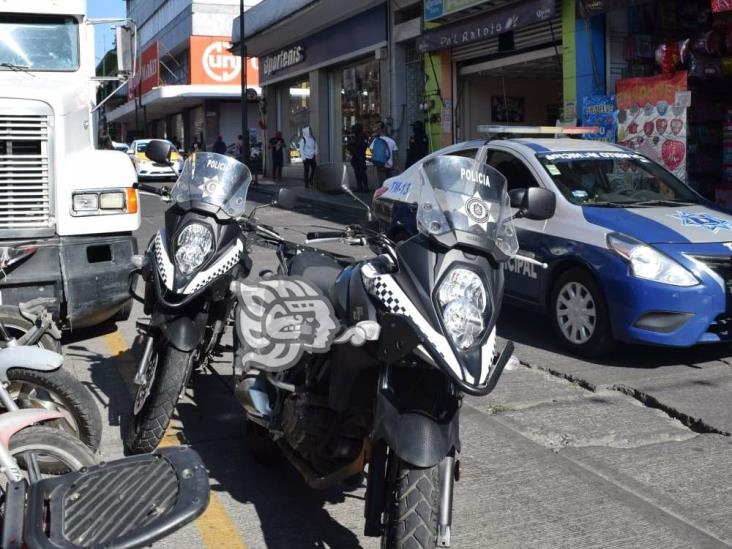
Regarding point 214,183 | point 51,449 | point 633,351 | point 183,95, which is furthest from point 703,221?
point 183,95

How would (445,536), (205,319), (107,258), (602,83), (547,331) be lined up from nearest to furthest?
(445,536), (205,319), (107,258), (547,331), (602,83)

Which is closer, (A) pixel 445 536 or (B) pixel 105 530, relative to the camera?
(B) pixel 105 530

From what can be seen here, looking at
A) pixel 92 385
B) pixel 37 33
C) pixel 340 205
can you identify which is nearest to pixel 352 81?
pixel 340 205

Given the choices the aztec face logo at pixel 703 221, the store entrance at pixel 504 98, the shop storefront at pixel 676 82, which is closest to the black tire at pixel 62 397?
the aztec face logo at pixel 703 221

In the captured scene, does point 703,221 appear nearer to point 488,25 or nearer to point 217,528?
point 217,528

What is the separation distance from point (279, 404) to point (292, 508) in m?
0.59

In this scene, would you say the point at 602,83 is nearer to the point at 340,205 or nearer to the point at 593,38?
the point at 593,38

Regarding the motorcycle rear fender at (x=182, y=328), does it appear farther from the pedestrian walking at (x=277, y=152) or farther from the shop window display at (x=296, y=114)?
the shop window display at (x=296, y=114)

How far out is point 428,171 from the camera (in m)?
3.32

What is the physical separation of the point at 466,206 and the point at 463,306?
0.39m

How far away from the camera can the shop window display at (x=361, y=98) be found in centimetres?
2475

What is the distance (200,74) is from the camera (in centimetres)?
4553

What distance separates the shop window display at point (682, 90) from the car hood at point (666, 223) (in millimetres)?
5293

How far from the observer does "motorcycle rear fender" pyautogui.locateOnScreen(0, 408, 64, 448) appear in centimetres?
317
